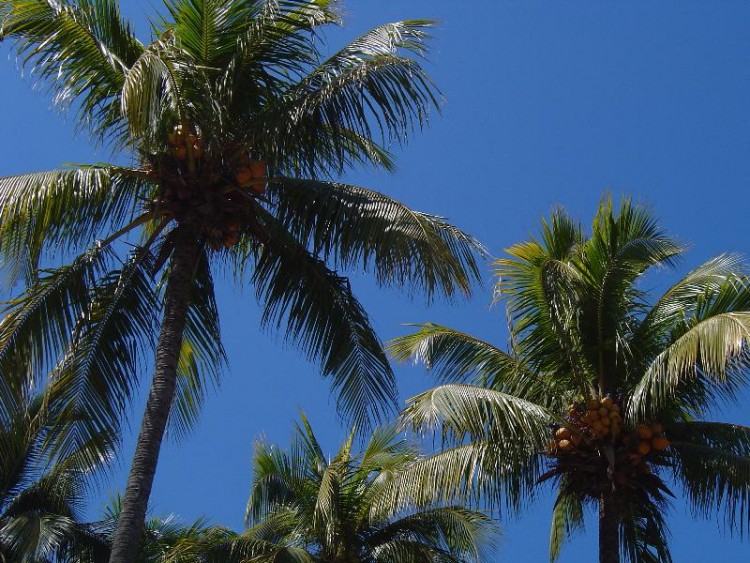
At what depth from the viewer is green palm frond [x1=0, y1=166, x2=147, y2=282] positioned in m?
11.8

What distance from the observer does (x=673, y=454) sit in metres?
14.7

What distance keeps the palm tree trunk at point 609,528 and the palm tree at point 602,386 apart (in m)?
0.02

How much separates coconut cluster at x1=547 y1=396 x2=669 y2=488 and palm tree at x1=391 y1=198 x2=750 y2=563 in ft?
0.06

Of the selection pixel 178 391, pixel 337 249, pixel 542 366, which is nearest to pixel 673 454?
pixel 542 366

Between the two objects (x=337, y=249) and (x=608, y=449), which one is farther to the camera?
(x=608, y=449)

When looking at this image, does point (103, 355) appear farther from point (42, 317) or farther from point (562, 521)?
point (562, 521)

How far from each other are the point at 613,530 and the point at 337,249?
483 cm

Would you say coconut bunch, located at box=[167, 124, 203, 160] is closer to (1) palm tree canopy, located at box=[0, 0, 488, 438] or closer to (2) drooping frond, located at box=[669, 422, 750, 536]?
(1) palm tree canopy, located at box=[0, 0, 488, 438]

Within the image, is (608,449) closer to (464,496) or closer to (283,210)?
(464,496)

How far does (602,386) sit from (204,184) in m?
5.89

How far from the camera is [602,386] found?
1501 cm

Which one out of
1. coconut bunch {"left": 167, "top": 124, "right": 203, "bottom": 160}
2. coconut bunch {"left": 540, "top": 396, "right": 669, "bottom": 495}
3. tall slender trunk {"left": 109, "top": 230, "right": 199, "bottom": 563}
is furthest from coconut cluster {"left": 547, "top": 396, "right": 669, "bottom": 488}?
coconut bunch {"left": 167, "top": 124, "right": 203, "bottom": 160}

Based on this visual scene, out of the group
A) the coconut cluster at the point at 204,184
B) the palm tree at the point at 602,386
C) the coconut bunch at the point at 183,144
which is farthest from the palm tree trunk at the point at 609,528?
the coconut bunch at the point at 183,144

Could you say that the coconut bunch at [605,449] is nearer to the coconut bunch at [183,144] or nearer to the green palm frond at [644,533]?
the green palm frond at [644,533]
